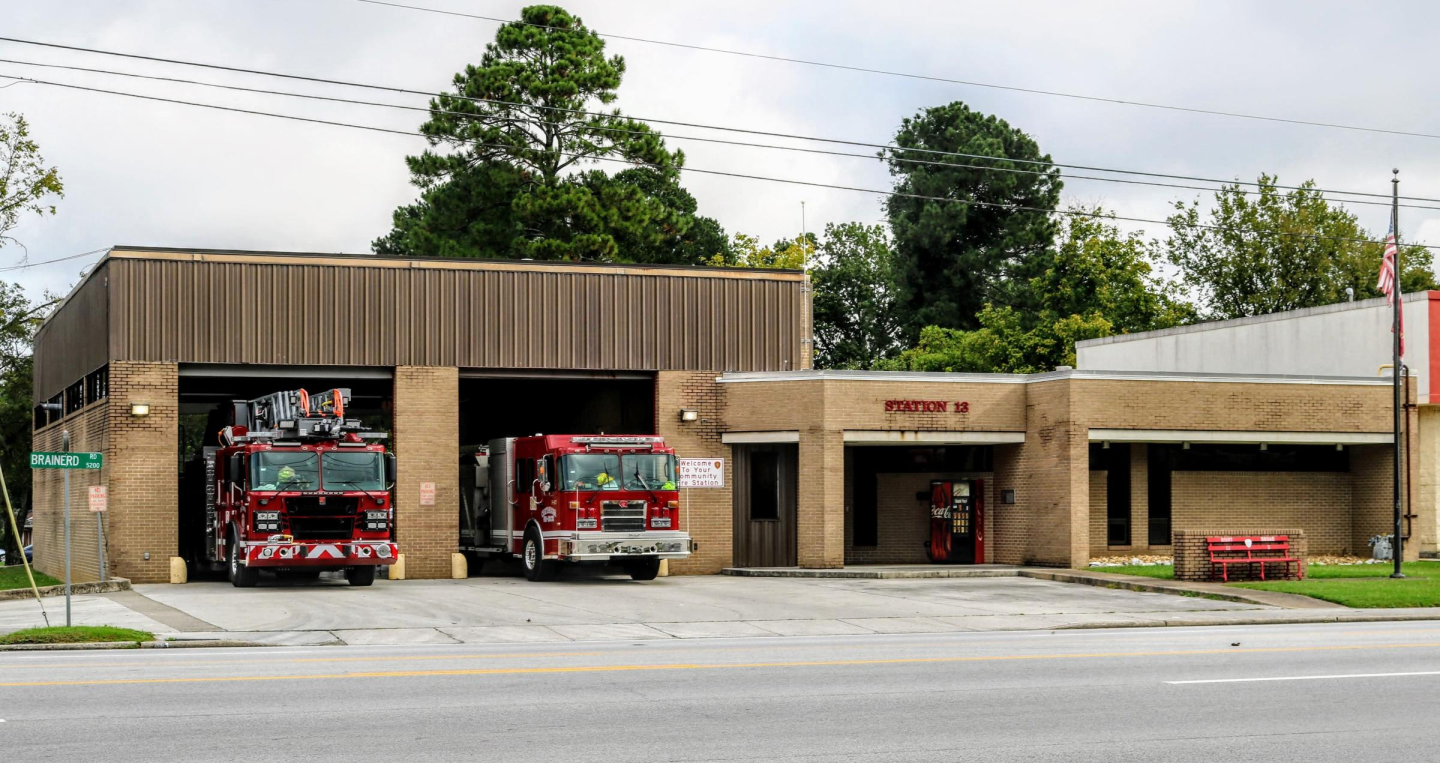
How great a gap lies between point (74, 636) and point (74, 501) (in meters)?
19.2

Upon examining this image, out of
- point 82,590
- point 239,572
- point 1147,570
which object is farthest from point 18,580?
point 1147,570

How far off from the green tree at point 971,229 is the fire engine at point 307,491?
48832 millimetres

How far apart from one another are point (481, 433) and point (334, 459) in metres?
15.5

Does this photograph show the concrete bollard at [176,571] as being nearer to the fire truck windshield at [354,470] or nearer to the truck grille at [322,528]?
the truck grille at [322,528]

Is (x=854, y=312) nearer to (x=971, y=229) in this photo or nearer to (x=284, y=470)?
(x=971, y=229)

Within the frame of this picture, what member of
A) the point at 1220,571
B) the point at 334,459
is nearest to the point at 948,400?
the point at 1220,571

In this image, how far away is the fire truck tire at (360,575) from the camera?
29.1 metres

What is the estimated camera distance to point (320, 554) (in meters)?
27.6

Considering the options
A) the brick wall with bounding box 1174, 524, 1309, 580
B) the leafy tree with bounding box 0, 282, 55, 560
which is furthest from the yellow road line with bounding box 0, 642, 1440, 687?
the leafy tree with bounding box 0, 282, 55, 560

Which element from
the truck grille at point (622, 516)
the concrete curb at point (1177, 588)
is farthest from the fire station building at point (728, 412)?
the truck grille at point (622, 516)

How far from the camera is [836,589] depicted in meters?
28.7

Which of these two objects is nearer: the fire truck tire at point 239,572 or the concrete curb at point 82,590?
the concrete curb at point 82,590

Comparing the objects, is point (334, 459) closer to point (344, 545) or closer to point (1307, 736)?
point (344, 545)

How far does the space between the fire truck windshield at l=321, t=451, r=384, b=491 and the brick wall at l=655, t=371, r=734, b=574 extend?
7.51 metres
